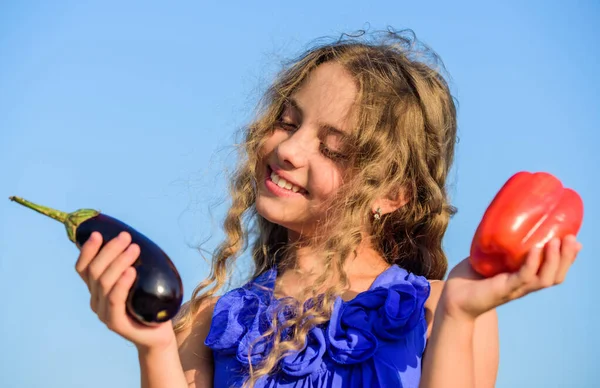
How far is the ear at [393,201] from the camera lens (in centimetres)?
425

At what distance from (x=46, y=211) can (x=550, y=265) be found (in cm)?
205

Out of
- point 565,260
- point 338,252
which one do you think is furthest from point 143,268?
point 565,260

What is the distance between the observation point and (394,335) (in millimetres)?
3652

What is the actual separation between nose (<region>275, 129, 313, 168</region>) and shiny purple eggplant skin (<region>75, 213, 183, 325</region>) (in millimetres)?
1037

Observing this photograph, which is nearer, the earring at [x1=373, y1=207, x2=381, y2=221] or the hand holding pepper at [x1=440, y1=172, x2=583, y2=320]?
the hand holding pepper at [x1=440, y1=172, x2=583, y2=320]

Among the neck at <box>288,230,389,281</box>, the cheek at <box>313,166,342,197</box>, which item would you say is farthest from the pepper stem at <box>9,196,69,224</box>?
Result: the neck at <box>288,230,389,281</box>

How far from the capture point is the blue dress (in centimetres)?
362

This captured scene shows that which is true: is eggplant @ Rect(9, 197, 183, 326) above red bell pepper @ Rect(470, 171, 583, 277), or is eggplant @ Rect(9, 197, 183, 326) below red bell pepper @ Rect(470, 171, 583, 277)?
below

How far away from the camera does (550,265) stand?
271 cm

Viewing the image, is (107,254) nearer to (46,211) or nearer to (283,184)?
(46,211)

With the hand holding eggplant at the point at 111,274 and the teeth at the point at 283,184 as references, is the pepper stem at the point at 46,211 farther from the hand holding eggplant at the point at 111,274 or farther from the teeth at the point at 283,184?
the teeth at the point at 283,184

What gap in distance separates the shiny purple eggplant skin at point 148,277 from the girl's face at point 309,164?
103 centimetres

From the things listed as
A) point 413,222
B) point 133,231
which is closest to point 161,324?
point 133,231

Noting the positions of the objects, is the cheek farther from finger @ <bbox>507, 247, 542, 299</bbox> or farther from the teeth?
finger @ <bbox>507, 247, 542, 299</bbox>
